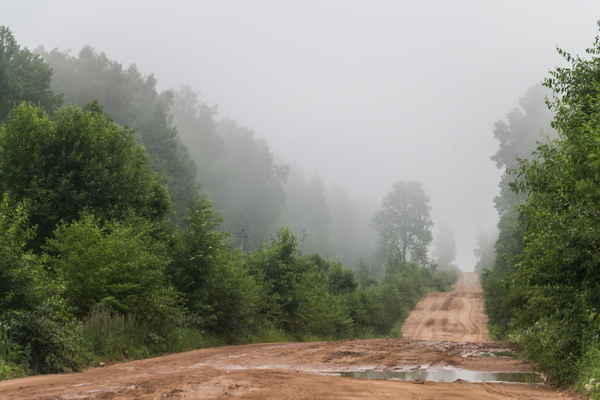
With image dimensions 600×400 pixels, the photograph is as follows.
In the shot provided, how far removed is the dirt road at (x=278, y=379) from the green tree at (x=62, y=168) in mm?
10834

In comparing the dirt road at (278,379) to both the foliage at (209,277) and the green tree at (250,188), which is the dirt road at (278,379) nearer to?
the foliage at (209,277)

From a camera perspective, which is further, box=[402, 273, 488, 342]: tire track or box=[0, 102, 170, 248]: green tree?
box=[402, 273, 488, 342]: tire track

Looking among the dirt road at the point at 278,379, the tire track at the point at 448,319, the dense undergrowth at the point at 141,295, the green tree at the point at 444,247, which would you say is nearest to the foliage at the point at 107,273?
the dense undergrowth at the point at 141,295

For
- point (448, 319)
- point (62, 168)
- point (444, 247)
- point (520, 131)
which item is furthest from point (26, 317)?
point (444, 247)

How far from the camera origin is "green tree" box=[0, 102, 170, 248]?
2272 centimetres

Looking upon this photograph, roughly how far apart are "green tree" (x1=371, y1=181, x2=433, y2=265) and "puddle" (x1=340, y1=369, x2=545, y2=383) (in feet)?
265

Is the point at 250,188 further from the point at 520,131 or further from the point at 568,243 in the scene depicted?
the point at 568,243

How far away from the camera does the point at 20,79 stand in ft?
134

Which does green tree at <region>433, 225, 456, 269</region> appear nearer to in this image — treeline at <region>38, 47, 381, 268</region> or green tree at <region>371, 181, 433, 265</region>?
treeline at <region>38, 47, 381, 268</region>

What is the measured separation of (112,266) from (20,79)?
32.7 meters

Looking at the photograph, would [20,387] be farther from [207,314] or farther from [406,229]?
[406,229]

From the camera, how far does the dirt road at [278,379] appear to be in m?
8.20

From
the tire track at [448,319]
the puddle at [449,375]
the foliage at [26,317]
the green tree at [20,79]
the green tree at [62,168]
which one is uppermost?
the green tree at [20,79]

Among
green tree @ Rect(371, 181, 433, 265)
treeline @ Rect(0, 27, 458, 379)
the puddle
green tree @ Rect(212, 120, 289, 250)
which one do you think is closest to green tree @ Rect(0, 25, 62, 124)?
treeline @ Rect(0, 27, 458, 379)
